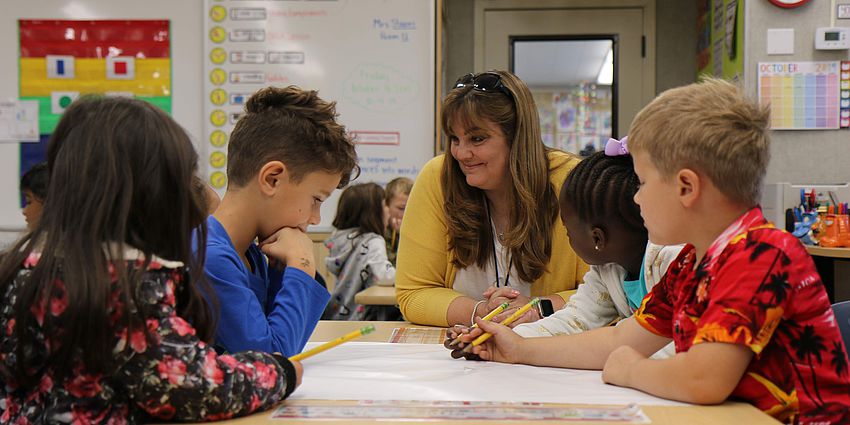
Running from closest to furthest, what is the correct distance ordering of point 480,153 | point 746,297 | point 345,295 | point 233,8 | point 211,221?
point 746,297 → point 211,221 → point 480,153 → point 345,295 → point 233,8

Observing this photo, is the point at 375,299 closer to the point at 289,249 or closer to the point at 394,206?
the point at 394,206

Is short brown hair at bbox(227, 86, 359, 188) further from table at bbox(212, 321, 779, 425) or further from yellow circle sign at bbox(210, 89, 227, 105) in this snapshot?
yellow circle sign at bbox(210, 89, 227, 105)

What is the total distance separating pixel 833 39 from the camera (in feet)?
13.2

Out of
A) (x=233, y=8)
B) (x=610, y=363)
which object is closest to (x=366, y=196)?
(x=233, y=8)

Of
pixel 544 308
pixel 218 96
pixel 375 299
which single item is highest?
pixel 218 96

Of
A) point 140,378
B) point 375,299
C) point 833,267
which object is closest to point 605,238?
point 140,378

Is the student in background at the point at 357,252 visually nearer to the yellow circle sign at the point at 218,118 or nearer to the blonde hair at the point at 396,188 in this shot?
the blonde hair at the point at 396,188

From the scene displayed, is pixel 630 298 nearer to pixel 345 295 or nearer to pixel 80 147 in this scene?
pixel 80 147

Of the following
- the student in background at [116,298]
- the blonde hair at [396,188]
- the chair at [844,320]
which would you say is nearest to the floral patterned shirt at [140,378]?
the student in background at [116,298]

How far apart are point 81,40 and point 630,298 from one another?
3914mm

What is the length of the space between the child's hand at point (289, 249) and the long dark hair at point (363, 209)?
6.72 feet

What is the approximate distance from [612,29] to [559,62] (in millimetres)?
1676

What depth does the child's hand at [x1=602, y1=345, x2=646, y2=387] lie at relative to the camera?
3.33ft

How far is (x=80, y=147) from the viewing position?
879mm
